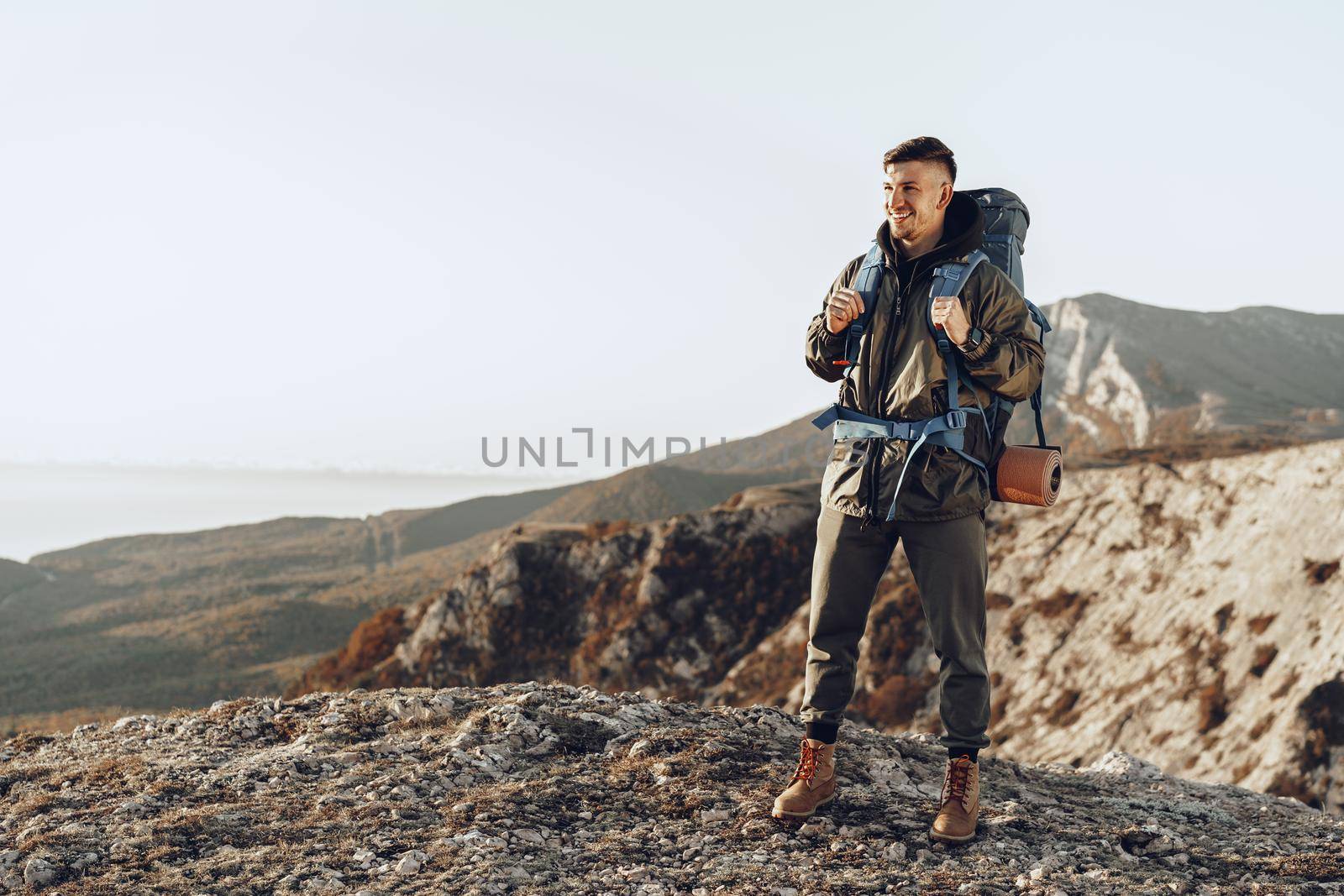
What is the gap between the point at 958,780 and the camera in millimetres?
5777

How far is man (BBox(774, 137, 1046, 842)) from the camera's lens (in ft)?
17.9

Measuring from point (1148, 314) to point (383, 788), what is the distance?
139351 millimetres

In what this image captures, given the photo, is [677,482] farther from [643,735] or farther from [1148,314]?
[643,735]

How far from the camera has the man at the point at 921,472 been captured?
5.47 metres

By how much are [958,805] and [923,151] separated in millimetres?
4000

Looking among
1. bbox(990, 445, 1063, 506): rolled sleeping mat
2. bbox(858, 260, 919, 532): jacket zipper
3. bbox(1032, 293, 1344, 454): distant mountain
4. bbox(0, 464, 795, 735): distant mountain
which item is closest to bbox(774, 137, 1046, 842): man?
bbox(858, 260, 919, 532): jacket zipper

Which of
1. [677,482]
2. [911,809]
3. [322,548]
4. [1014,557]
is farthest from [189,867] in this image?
[322,548]

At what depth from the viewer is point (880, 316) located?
5.68 meters

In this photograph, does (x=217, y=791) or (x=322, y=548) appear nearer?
(x=217, y=791)

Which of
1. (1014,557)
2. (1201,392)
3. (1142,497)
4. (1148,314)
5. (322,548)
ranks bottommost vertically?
(322,548)

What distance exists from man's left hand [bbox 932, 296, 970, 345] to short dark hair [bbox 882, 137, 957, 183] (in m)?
0.90

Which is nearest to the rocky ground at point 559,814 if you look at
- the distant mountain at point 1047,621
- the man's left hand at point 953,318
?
the man's left hand at point 953,318

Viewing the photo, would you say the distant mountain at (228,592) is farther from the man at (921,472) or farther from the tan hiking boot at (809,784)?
the man at (921,472)

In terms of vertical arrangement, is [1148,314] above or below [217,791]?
above
